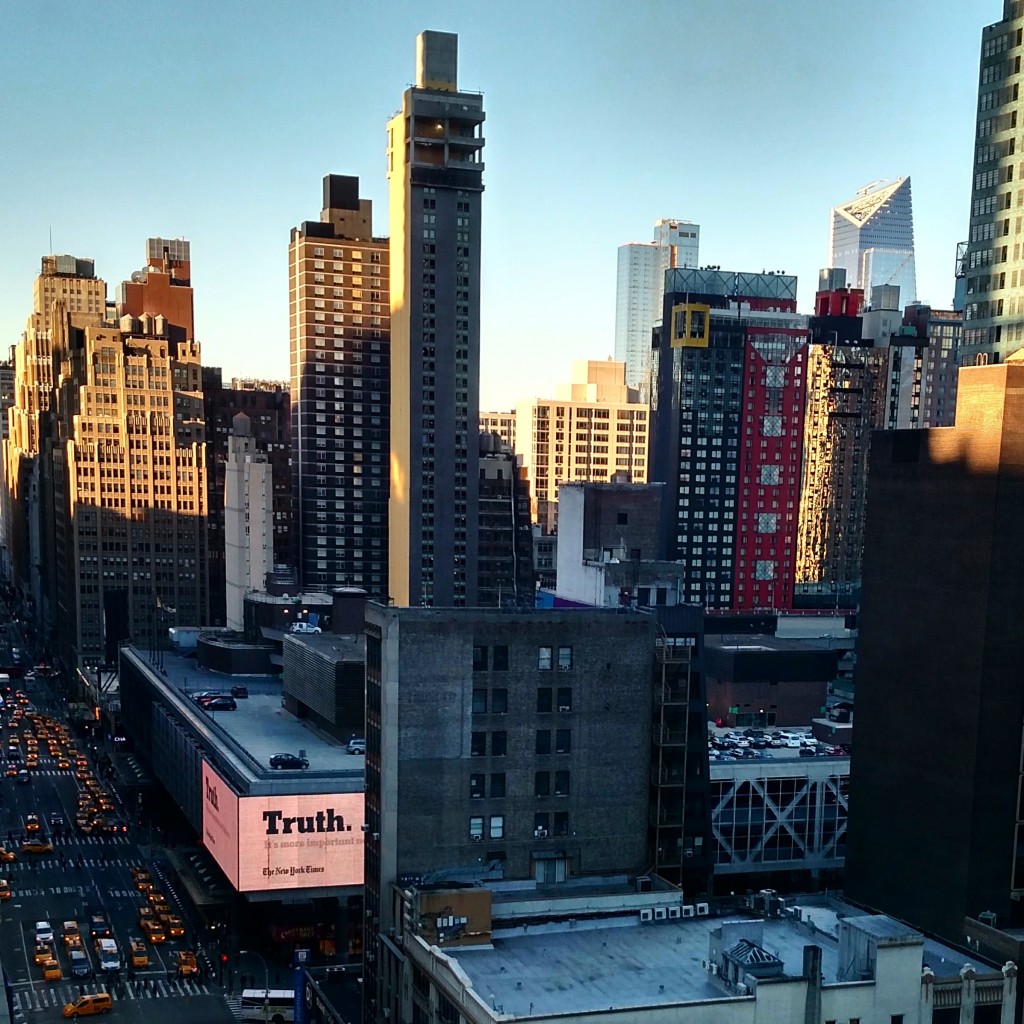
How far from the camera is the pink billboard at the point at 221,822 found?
372 ft

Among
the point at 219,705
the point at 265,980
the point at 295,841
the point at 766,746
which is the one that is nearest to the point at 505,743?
the point at 295,841

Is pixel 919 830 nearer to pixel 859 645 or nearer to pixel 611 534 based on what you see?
pixel 859 645

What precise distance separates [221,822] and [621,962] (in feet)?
209

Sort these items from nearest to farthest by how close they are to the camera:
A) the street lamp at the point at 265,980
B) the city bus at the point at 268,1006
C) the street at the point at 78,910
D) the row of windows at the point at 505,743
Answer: the row of windows at the point at 505,743 < the city bus at the point at 268,1006 < the street lamp at the point at 265,980 < the street at the point at 78,910

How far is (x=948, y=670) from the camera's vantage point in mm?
80625

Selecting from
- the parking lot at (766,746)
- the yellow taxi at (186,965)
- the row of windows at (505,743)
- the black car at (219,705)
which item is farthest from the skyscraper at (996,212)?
the black car at (219,705)

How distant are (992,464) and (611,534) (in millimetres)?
122128

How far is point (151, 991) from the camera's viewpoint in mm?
106250

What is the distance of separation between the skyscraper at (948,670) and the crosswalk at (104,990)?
200 ft

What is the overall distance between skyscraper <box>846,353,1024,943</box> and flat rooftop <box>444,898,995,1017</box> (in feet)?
26.2

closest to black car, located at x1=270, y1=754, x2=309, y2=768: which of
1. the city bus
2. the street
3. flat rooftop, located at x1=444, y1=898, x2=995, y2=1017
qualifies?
the street

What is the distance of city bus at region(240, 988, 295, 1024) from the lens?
100 metres

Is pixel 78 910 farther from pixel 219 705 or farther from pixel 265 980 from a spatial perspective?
pixel 219 705

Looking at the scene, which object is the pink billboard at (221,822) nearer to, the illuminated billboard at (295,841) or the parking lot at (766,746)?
the illuminated billboard at (295,841)
